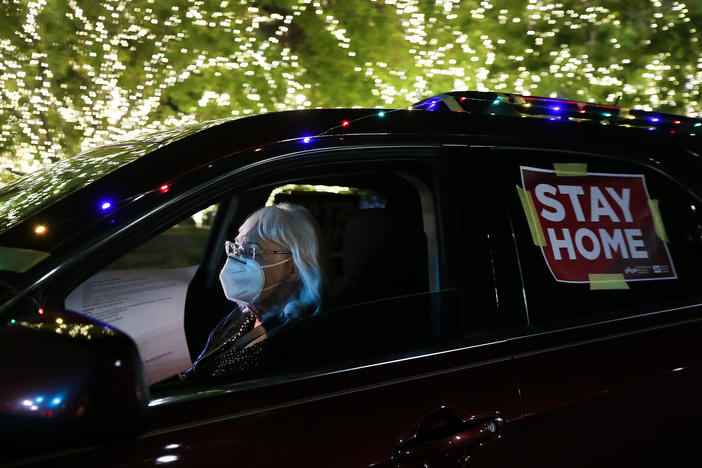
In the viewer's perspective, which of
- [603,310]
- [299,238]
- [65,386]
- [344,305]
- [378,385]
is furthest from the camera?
[299,238]

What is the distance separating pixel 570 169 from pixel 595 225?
0.19 m

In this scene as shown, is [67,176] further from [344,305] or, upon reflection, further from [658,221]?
[658,221]

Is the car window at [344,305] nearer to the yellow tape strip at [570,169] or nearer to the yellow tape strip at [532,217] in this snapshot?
the yellow tape strip at [532,217]

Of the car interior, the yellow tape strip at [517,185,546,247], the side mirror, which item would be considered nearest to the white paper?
the car interior

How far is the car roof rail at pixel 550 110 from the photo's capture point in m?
2.07

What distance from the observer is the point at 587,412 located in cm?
170

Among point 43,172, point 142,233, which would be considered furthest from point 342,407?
point 43,172

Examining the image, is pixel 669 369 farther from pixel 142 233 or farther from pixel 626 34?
pixel 626 34

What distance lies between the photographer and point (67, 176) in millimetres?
1800

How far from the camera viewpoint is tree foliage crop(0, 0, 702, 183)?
634cm

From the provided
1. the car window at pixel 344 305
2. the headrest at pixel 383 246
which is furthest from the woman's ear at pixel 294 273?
the headrest at pixel 383 246

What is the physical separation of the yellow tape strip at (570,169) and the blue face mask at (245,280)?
988 millimetres

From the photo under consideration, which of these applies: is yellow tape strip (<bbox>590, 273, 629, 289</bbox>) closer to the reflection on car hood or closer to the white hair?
the white hair

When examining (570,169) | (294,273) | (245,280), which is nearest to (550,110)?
(570,169)
